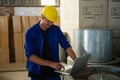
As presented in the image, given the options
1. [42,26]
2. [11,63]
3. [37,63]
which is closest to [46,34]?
[42,26]

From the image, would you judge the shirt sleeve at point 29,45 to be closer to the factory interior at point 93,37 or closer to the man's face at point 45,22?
the man's face at point 45,22

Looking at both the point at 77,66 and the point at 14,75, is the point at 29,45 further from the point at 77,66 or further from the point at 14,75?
the point at 14,75

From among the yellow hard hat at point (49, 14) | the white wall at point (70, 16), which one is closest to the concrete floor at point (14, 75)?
A: the white wall at point (70, 16)

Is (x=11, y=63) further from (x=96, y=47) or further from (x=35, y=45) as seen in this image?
(x=35, y=45)

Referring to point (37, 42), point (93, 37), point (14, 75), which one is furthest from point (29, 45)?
point (14, 75)

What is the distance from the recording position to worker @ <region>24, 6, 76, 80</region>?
2.47 m

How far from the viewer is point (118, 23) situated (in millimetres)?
4180

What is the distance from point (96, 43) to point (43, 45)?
1.10 m

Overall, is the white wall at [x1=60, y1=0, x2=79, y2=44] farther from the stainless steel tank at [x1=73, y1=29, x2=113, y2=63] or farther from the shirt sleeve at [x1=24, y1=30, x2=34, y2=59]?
the shirt sleeve at [x1=24, y1=30, x2=34, y2=59]

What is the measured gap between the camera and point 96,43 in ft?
11.2

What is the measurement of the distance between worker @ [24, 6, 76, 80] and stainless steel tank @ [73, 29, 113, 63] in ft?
2.65

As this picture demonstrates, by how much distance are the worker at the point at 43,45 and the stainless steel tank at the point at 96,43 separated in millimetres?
808

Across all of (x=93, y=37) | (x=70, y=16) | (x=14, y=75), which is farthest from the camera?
(x=14, y=75)

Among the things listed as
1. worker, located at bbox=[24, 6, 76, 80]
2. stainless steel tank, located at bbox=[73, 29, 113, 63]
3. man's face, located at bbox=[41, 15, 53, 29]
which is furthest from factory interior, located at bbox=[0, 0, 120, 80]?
man's face, located at bbox=[41, 15, 53, 29]
